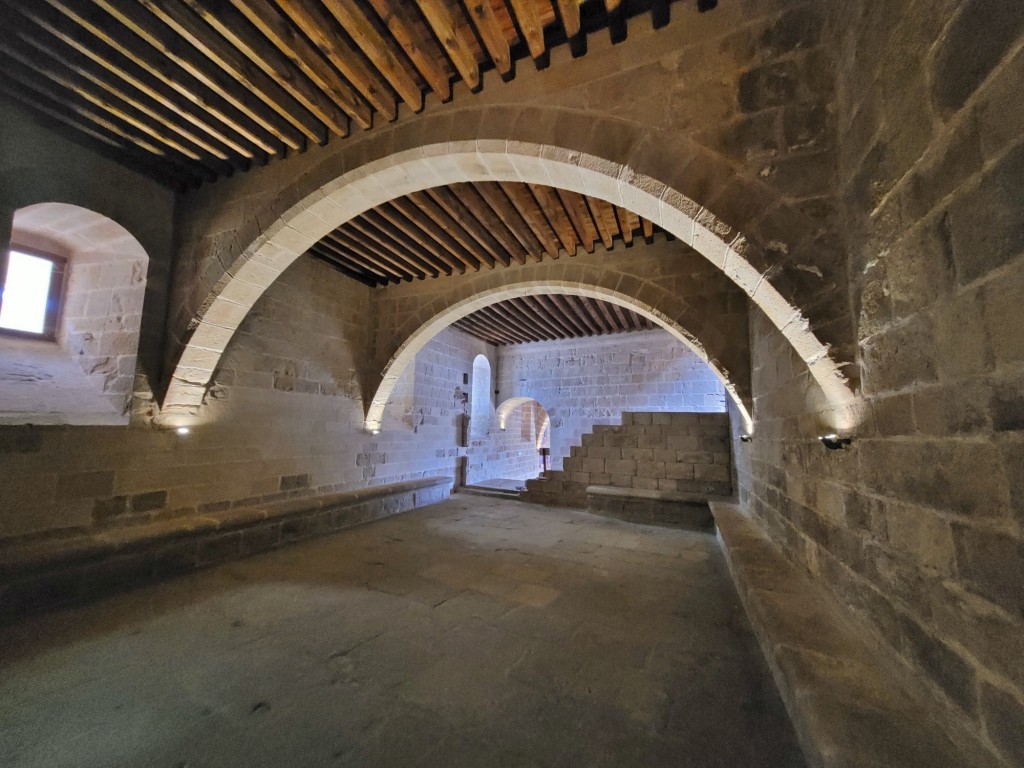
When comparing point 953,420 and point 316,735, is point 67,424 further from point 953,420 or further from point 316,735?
point 953,420

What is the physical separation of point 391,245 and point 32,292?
9.64 ft

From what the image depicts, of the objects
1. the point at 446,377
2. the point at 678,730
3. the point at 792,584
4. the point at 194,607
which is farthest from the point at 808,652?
the point at 446,377

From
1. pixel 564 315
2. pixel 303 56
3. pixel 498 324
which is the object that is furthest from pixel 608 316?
pixel 303 56

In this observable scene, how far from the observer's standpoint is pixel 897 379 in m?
1.29

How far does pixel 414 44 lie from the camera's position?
81.1 inches

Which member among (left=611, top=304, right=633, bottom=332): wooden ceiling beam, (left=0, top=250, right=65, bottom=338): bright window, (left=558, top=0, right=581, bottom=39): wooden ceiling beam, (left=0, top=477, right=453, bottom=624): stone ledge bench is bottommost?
(left=0, top=477, right=453, bottom=624): stone ledge bench

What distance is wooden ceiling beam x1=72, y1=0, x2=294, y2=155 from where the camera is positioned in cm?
196

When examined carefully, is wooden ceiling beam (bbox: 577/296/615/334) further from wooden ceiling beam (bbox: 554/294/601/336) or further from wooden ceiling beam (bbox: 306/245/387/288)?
wooden ceiling beam (bbox: 306/245/387/288)

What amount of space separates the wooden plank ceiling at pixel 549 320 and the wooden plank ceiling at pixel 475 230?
5.18 feet

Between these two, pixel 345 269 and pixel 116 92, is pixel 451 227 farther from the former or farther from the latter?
pixel 116 92

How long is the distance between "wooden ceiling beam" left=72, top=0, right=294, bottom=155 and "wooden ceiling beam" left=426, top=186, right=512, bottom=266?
1.06m

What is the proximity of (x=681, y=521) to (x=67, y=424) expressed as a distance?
5.67 m

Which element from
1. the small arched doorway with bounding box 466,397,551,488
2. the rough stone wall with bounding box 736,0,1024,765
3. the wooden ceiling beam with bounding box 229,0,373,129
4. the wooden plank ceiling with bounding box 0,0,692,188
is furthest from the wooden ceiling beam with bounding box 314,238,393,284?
the rough stone wall with bounding box 736,0,1024,765

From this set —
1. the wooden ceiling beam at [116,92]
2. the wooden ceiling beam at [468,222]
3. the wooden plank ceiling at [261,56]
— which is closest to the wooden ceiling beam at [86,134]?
the wooden plank ceiling at [261,56]
